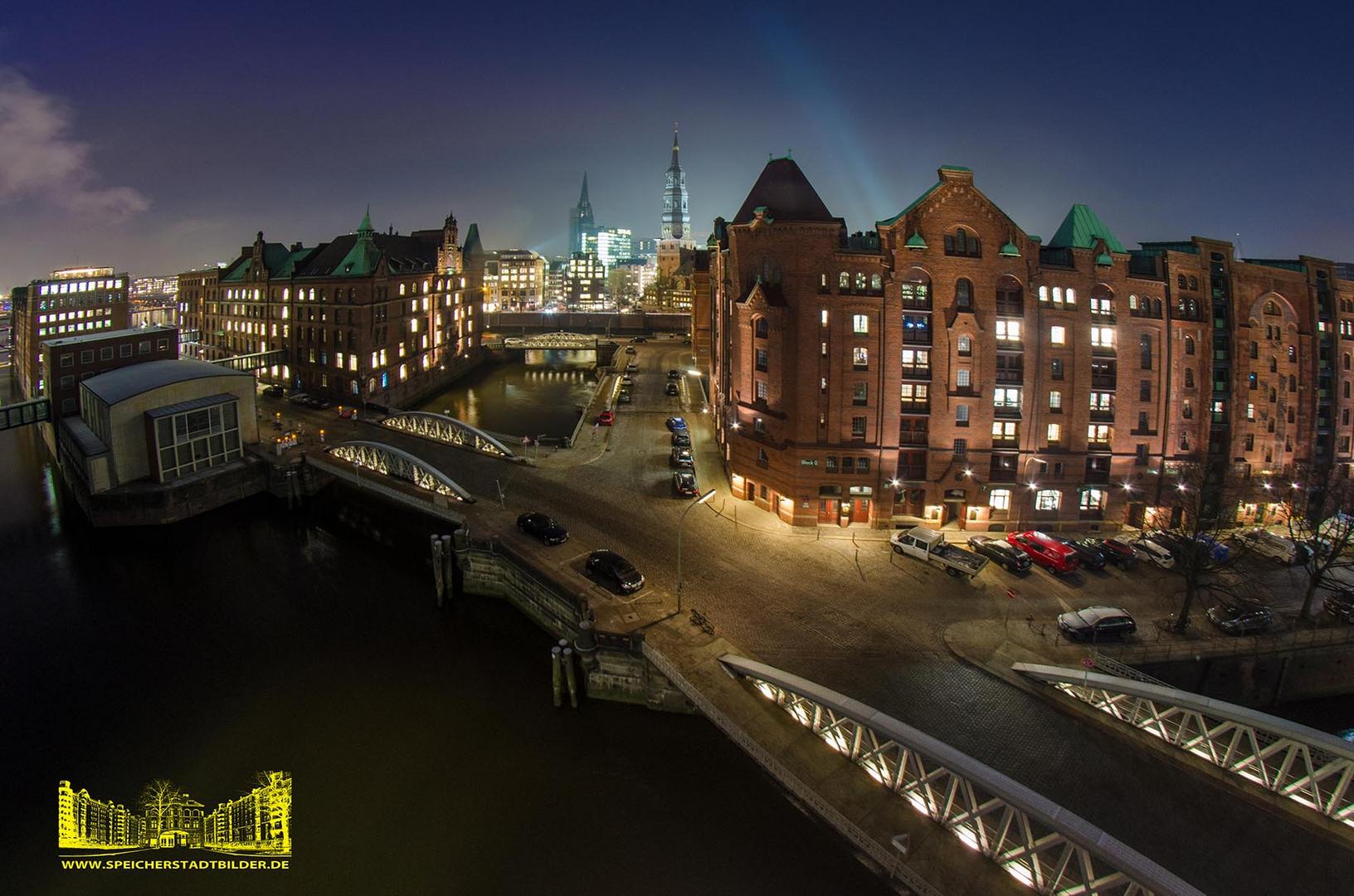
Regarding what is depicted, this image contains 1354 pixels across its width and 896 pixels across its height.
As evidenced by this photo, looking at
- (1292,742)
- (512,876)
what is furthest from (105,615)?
(1292,742)

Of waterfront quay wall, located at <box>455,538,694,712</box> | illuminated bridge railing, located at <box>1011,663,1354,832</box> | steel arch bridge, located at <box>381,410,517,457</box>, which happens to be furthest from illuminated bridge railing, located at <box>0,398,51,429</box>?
illuminated bridge railing, located at <box>1011,663,1354,832</box>

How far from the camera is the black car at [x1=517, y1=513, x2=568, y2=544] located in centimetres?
4422

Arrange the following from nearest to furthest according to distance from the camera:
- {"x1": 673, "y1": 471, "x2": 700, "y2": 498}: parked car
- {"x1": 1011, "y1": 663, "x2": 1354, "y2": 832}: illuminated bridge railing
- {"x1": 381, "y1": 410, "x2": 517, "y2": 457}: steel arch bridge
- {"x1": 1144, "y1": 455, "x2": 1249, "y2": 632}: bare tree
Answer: {"x1": 1011, "y1": 663, "x2": 1354, "y2": 832}: illuminated bridge railing
{"x1": 1144, "y1": 455, "x2": 1249, "y2": 632}: bare tree
{"x1": 673, "y1": 471, "x2": 700, "y2": 498}: parked car
{"x1": 381, "y1": 410, "x2": 517, "y2": 457}: steel arch bridge

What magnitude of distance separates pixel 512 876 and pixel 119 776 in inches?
791

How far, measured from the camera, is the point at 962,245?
46.2m

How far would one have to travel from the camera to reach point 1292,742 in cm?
2270

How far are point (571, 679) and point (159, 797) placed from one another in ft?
60.5

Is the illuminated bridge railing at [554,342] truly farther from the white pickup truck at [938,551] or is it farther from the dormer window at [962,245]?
the white pickup truck at [938,551]

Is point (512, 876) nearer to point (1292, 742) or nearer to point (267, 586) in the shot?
point (1292, 742)

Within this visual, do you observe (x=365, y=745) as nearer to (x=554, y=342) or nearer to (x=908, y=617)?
(x=908, y=617)

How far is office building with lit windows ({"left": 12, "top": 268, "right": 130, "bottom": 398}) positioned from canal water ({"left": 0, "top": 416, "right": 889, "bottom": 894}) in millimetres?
76517

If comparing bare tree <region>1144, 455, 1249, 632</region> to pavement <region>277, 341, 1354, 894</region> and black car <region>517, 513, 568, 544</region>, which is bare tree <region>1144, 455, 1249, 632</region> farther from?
black car <region>517, 513, 568, 544</region>

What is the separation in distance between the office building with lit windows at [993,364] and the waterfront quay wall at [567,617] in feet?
62.6

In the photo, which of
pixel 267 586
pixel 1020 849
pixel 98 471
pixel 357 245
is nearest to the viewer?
pixel 1020 849
